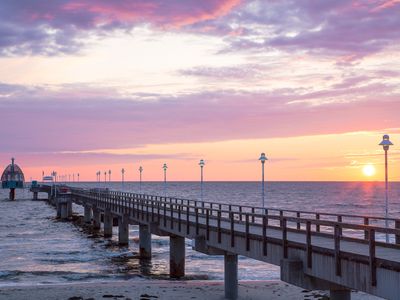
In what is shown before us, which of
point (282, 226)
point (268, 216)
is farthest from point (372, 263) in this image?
point (268, 216)

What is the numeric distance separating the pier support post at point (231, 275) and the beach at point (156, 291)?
61 centimetres

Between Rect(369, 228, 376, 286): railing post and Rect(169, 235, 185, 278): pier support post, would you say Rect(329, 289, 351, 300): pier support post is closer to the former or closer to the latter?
Rect(369, 228, 376, 286): railing post

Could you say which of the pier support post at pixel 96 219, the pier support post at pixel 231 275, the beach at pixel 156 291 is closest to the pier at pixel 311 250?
the pier support post at pixel 231 275

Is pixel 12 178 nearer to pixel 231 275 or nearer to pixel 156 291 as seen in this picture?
pixel 156 291

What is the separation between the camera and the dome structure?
541 feet

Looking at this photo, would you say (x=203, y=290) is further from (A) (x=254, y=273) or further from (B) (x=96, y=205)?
(B) (x=96, y=205)

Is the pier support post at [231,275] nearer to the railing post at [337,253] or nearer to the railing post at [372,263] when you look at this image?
the railing post at [337,253]

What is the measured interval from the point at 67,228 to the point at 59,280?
40.9m

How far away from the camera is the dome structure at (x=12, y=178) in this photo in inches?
6491

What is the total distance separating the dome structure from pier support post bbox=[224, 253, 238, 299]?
146m

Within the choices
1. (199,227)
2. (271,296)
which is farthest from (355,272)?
(271,296)

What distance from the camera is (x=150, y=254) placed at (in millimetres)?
45688

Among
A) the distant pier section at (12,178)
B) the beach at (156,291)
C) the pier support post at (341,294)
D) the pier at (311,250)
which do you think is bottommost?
the beach at (156,291)

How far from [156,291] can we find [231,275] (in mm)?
4561
